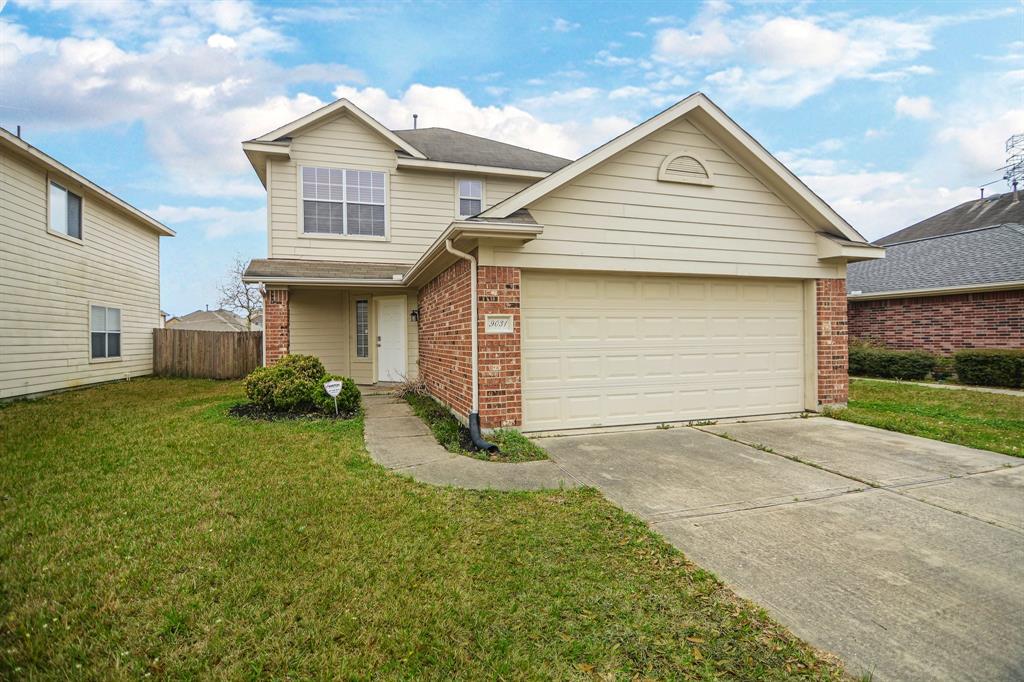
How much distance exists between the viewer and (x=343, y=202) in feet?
39.6

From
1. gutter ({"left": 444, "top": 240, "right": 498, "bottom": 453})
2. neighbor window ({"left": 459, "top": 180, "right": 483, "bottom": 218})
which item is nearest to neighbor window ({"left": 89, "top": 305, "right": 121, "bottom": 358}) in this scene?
neighbor window ({"left": 459, "top": 180, "right": 483, "bottom": 218})

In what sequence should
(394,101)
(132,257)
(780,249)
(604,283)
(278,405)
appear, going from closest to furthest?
(604,283) → (780,249) → (278,405) → (132,257) → (394,101)

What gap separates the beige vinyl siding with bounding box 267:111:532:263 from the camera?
11633 mm

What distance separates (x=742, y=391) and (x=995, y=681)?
614 centimetres

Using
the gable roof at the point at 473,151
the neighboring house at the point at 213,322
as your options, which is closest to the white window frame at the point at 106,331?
the gable roof at the point at 473,151

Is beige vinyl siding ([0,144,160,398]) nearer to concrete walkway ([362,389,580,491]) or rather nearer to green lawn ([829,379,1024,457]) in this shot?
concrete walkway ([362,389,580,491])

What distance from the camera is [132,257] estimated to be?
15.4 meters

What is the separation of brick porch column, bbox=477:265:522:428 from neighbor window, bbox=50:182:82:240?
11990 millimetres

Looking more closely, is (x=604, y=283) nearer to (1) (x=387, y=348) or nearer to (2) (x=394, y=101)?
(1) (x=387, y=348)

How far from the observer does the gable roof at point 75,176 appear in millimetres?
9758

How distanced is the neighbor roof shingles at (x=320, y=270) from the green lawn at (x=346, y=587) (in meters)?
5.79

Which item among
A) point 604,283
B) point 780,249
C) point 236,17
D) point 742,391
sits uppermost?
point 236,17

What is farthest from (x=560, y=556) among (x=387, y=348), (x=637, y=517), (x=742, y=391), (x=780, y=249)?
(x=387, y=348)

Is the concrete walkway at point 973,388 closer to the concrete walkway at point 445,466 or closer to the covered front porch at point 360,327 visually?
the concrete walkway at point 445,466
